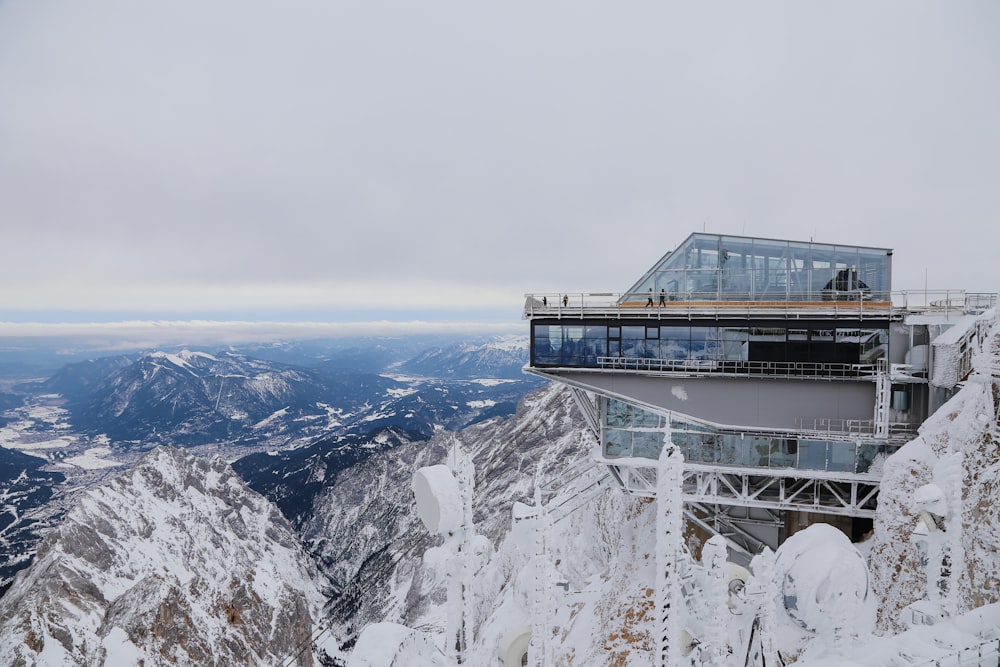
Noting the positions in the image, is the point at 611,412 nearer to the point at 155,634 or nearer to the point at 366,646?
the point at 366,646

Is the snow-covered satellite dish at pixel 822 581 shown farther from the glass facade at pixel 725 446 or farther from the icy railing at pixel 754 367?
the icy railing at pixel 754 367

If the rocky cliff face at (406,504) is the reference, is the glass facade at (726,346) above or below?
above

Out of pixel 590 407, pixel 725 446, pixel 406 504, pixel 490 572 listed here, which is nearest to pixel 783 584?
pixel 725 446

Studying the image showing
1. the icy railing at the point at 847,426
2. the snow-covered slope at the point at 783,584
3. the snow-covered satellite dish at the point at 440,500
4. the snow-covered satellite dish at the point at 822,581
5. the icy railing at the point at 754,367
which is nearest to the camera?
the snow-covered satellite dish at the point at 822,581

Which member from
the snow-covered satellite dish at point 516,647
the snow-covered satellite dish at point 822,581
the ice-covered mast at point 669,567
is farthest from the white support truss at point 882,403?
the snow-covered satellite dish at point 516,647

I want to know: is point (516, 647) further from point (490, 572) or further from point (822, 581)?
point (490, 572)

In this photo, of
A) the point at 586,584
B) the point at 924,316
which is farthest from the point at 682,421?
the point at 586,584

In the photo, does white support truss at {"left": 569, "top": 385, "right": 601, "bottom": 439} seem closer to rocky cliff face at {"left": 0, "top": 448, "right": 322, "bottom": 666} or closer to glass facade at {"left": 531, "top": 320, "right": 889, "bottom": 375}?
glass facade at {"left": 531, "top": 320, "right": 889, "bottom": 375}
